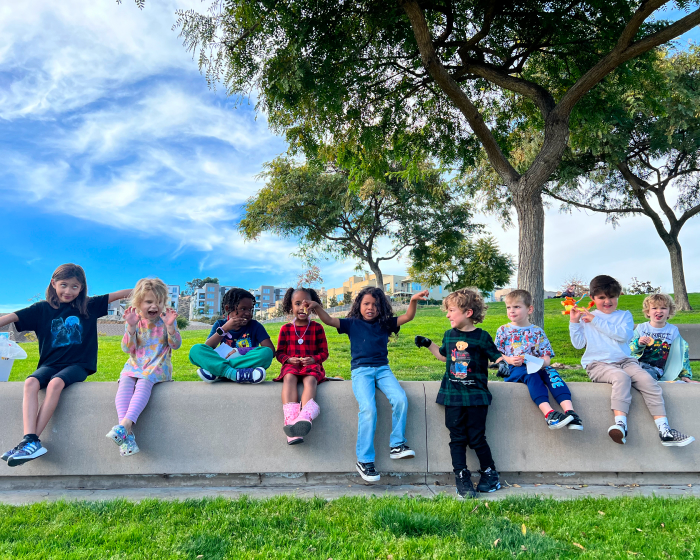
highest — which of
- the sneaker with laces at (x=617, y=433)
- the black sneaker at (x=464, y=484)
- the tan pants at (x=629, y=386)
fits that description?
the tan pants at (x=629, y=386)

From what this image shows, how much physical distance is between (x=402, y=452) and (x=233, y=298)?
212 cm

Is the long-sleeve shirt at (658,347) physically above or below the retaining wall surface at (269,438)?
above

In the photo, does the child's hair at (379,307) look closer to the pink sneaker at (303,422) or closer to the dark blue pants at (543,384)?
the pink sneaker at (303,422)

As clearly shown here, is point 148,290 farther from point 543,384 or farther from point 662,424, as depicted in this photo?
point 662,424

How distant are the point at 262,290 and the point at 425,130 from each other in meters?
136

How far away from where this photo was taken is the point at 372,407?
418 centimetres

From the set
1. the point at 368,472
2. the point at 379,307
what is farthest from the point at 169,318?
the point at 368,472

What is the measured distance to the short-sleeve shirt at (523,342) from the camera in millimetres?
4676

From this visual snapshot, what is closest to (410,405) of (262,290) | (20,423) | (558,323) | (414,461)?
(414,461)

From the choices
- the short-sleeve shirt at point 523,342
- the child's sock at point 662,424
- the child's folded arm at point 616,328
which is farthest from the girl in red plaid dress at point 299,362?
the child's sock at point 662,424

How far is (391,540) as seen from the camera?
288 cm

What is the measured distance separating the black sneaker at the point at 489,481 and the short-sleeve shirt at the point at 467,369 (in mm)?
546

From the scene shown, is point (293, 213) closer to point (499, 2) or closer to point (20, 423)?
point (499, 2)

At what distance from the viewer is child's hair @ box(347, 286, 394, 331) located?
15.6ft
